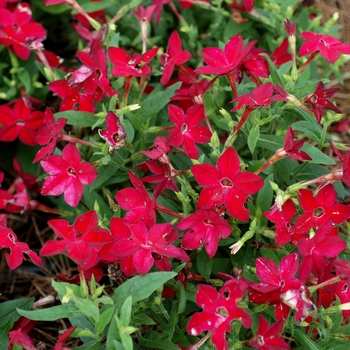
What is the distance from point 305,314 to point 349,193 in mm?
1005

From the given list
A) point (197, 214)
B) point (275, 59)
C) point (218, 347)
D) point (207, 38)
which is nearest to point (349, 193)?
point (275, 59)

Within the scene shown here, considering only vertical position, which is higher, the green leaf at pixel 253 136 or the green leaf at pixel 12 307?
the green leaf at pixel 253 136

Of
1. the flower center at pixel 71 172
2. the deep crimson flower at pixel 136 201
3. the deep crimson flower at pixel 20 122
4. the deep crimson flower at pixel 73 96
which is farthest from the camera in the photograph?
the deep crimson flower at pixel 20 122

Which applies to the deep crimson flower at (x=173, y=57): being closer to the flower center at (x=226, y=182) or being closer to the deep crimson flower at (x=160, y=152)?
the deep crimson flower at (x=160, y=152)

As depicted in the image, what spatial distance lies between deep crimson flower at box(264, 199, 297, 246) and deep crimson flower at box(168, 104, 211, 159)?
0.87 feet

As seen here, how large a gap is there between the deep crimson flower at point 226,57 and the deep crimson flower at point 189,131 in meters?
0.10

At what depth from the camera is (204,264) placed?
142 centimetres

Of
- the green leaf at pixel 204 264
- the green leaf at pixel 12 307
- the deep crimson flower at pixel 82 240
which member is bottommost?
the green leaf at pixel 12 307

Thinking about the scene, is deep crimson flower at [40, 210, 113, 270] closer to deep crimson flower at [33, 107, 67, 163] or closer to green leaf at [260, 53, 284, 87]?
deep crimson flower at [33, 107, 67, 163]

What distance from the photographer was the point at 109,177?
161cm

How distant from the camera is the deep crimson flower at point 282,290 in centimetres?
107

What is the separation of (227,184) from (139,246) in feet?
0.82

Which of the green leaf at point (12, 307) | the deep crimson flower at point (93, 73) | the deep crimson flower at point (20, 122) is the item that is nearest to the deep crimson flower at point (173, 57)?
the deep crimson flower at point (93, 73)

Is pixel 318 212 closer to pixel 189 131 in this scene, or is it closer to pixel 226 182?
pixel 226 182
